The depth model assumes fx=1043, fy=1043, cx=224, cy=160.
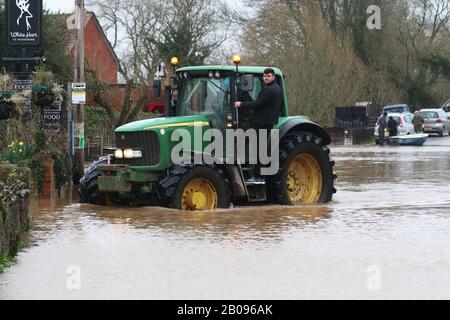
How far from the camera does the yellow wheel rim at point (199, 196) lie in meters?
16.8

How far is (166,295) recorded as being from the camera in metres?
9.35

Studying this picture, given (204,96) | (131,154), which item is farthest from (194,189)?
(204,96)

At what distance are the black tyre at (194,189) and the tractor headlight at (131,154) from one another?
79 centimetres

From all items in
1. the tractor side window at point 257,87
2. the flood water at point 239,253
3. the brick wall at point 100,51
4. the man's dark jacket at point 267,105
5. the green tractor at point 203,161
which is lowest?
the flood water at point 239,253

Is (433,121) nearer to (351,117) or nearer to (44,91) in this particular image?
(351,117)

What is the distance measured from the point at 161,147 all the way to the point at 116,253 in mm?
5208

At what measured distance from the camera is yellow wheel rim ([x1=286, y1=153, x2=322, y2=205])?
61.5 ft

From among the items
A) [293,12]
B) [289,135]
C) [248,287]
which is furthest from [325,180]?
[293,12]

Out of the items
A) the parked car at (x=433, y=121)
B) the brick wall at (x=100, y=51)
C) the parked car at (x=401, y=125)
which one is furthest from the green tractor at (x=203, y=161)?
the brick wall at (x=100, y=51)

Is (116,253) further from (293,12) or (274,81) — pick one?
A: (293,12)

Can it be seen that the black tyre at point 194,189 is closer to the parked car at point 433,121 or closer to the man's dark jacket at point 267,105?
the man's dark jacket at point 267,105

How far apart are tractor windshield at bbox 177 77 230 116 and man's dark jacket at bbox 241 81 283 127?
0.47 meters

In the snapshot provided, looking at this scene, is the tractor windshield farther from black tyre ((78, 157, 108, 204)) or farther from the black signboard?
the black signboard
